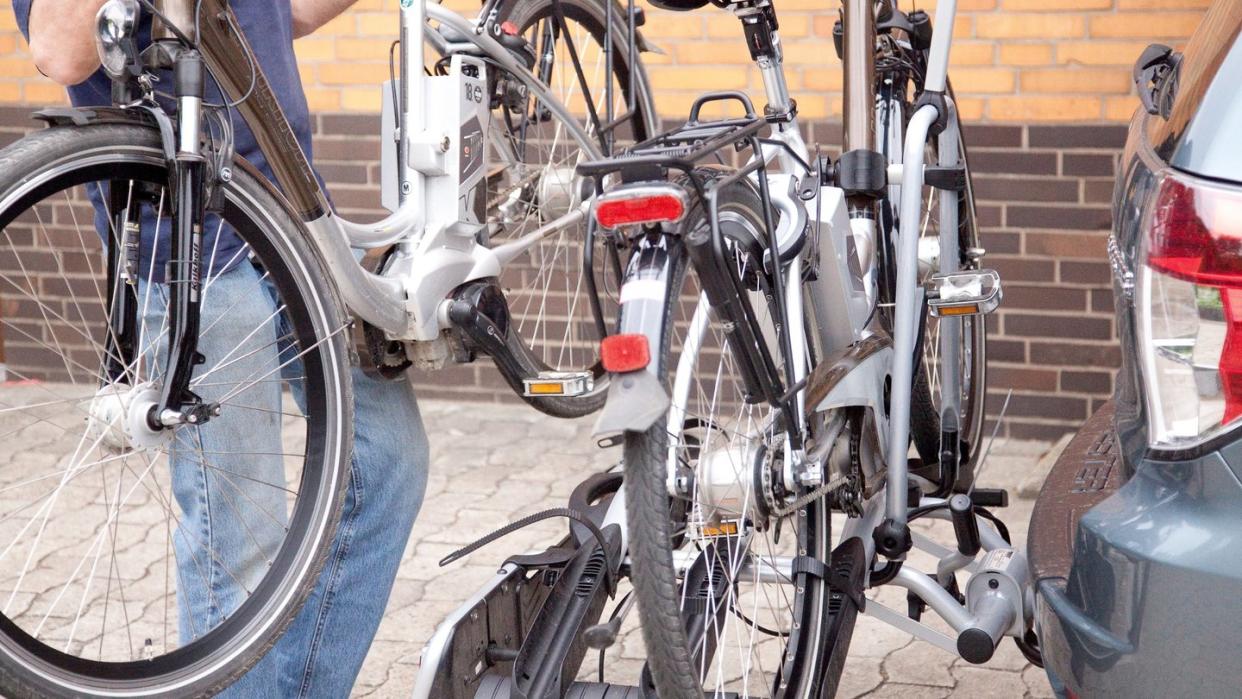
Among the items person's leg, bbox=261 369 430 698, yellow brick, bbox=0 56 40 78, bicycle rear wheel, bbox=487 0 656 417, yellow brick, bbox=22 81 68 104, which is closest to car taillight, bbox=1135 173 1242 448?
bicycle rear wheel, bbox=487 0 656 417

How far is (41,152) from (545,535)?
2.93m

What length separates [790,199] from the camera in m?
2.73

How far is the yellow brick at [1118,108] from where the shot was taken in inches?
201

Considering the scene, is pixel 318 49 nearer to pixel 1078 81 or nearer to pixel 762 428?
pixel 1078 81

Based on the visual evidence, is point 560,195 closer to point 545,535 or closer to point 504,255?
point 504,255

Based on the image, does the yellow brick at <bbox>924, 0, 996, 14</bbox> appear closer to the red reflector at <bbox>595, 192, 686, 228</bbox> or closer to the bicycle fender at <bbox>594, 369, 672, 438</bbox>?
the red reflector at <bbox>595, 192, 686, 228</bbox>

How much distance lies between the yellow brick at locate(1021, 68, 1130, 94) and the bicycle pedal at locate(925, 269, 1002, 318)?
2.37 metres

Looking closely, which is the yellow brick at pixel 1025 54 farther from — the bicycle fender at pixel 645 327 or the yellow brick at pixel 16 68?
the yellow brick at pixel 16 68

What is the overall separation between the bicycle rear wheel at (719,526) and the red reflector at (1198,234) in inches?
26.3

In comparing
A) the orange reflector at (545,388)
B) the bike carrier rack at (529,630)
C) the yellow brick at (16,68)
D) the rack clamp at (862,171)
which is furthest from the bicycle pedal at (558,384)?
the yellow brick at (16,68)

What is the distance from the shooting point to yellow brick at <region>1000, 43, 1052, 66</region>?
17.1 feet

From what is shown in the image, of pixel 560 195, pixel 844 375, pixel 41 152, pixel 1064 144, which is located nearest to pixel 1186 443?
pixel 844 375

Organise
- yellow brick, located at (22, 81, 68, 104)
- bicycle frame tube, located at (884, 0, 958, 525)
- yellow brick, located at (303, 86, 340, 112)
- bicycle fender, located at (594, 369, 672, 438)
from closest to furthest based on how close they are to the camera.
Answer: bicycle fender, located at (594, 369, 672, 438), bicycle frame tube, located at (884, 0, 958, 525), yellow brick, located at (303, 86, 340, 112), yellow brick, located at (22, 81, 68, 104)

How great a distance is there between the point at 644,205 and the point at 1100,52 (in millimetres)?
3504
